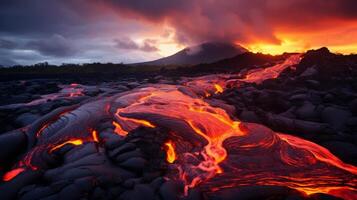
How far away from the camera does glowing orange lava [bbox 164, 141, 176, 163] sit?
7.92 meters

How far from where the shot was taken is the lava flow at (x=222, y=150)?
6.82m

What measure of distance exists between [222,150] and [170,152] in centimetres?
157

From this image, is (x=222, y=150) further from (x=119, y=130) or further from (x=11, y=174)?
(x=11, y=174)

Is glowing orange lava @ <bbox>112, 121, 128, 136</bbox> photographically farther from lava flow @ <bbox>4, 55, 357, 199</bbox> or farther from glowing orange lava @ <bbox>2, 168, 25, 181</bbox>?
glowing orange lava @ <bbox>2, 168, 25, 181</bbox>

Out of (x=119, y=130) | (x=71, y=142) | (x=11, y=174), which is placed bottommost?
(x=11, y=174)

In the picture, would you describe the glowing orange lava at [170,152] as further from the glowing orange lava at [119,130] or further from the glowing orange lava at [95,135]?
the glowing orange lava at [95,135]

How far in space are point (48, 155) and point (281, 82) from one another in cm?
1592

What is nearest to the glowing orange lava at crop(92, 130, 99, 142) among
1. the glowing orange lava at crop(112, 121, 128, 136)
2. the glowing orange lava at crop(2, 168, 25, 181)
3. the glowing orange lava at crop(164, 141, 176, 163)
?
the glowing orange lava at crop(112, 121, 128, 136)

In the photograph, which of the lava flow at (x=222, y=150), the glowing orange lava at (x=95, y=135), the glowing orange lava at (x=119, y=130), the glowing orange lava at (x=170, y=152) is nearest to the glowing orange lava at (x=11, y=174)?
the lava flow at (x=222, y=150)

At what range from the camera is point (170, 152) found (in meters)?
8.32

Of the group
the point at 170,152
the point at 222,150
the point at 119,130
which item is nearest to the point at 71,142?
the point at 119,130

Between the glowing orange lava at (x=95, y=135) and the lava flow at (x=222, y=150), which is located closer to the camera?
the lava flow at (x=222, y=150)

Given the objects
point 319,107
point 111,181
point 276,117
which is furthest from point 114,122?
point 319,107

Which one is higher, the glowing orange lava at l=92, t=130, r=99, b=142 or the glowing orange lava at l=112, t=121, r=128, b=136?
the glowing orange lava at l=112, t=121, r=128, b=136
